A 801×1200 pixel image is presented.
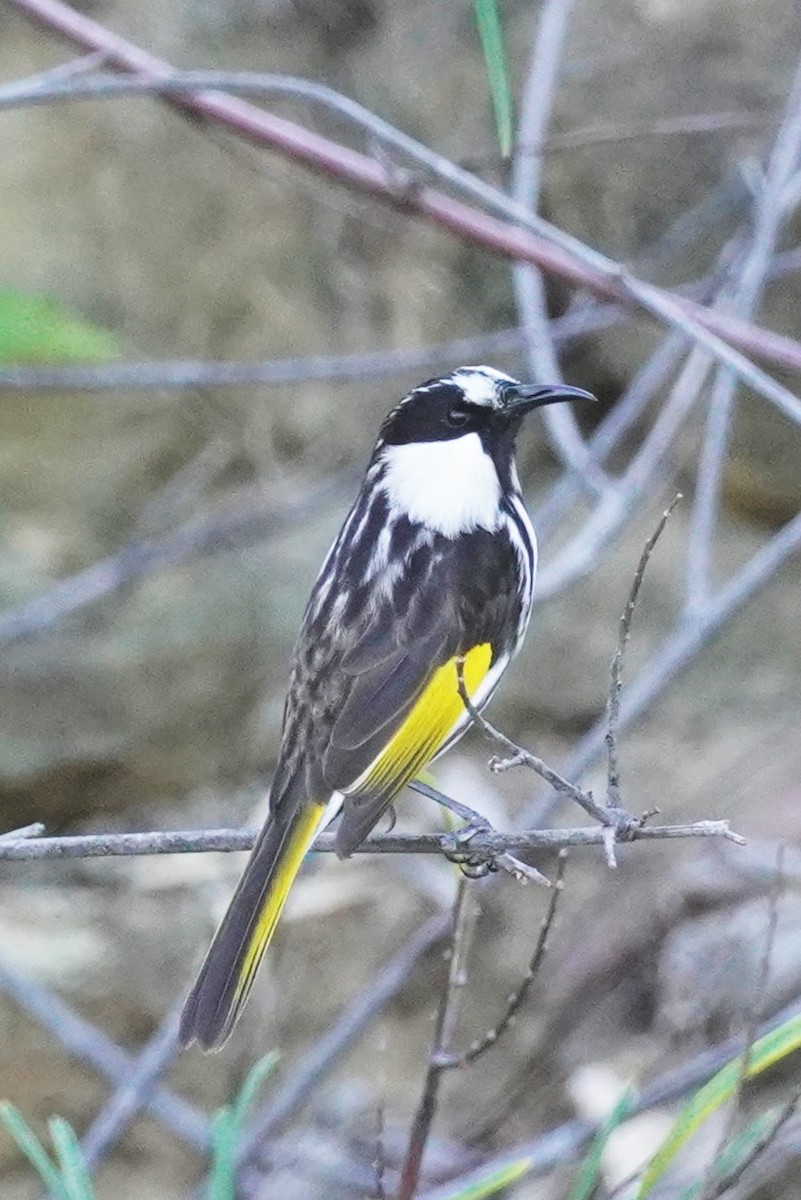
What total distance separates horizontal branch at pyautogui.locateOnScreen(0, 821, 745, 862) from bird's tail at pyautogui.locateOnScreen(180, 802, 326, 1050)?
20 cm

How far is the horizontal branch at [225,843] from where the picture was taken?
2.04 metres

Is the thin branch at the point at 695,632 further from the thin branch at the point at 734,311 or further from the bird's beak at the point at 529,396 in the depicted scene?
the bird's beak at the point at 529,396

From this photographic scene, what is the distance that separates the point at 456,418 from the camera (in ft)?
9.59

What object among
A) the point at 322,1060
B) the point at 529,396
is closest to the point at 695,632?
the point at 529,396

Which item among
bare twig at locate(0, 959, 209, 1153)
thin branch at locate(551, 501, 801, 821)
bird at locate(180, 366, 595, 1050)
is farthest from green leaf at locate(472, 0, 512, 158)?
bare twig at locate(0, 959, 209, 1153)

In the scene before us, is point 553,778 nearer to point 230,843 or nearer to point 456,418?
point 230,843

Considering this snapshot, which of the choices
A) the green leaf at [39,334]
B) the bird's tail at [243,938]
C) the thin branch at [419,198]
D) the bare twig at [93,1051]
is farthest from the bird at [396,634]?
the bare twig at [93,1051]

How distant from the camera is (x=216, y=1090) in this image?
440 centimetres

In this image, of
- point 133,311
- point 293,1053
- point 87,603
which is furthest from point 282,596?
point 293,1053

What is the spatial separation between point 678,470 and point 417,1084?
1880 millimetres

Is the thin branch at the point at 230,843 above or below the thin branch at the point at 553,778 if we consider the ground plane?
above

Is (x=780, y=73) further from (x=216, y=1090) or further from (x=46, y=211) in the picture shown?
(x=216, y=1090)

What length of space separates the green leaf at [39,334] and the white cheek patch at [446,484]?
580 mm

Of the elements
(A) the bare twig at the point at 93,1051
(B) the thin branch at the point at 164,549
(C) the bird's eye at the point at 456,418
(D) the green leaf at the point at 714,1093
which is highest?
(B) the thin branch at the point at 164,549
